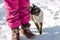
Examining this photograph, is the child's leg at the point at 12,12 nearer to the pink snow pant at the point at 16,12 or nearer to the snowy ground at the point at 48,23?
the pink snow pant at the point at 16,12

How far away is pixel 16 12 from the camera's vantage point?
200 cm

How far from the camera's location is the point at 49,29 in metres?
2.42

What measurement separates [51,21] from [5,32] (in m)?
0.60

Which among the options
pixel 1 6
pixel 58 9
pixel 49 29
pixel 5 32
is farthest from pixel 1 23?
pixel 58 9

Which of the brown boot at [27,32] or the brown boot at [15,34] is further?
the brown boot at [27,32]

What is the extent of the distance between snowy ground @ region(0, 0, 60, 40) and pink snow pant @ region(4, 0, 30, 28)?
301mm

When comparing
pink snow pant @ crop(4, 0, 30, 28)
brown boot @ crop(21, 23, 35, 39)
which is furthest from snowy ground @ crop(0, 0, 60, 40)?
pink snow pant @ crop(4, 0, 30, 28)

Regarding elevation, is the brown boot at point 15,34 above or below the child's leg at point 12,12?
below

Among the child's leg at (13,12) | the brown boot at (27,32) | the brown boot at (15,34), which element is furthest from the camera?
the brown boot at (27,32)

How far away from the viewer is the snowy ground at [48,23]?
2323 mm

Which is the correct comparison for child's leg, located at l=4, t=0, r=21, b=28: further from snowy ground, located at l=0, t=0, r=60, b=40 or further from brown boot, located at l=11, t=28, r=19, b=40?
snowy ground, located at l=0, t=0, r=60, b=40

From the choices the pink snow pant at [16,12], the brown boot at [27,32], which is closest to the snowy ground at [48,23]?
the brown boot at [27,32]

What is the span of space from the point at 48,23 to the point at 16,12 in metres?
0.64

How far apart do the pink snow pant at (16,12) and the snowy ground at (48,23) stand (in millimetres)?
301
